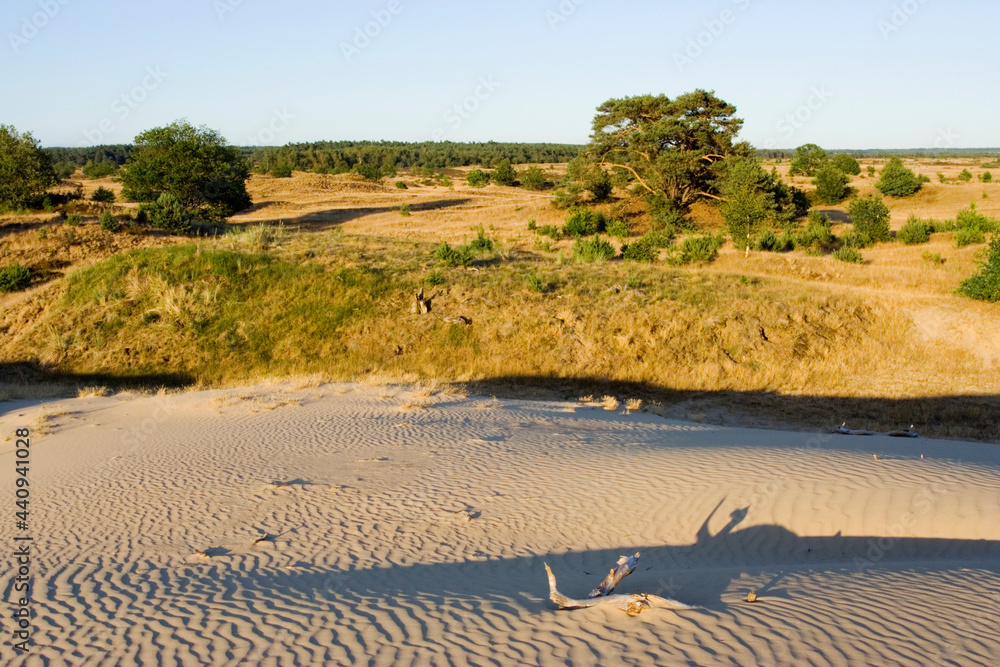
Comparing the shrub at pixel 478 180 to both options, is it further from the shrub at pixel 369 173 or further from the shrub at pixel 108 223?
the shrub at pixel 108 223

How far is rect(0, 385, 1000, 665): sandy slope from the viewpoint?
14.4 feet

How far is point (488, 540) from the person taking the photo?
6.84 m

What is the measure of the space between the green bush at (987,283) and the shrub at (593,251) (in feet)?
36.0

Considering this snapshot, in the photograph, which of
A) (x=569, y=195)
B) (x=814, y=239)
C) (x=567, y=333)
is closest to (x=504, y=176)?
(x=569, y=195)

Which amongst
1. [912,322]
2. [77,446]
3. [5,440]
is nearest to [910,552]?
[77,446]

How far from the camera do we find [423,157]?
331 feet

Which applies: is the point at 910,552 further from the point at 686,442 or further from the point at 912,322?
the point at 912,322

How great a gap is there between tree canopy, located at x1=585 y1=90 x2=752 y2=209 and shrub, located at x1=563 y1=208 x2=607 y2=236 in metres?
4.75

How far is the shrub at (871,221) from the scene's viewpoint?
31156 mm

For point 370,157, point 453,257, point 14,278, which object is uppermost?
point 370,157

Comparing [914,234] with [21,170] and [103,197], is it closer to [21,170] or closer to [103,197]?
[21,170]

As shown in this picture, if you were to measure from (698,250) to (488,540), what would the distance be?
2200 centimetres

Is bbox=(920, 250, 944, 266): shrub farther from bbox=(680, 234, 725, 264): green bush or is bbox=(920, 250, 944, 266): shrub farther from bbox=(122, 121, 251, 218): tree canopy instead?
bbox=(122, 121, 251, 218): tree canopy

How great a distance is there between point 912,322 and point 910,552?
1447cm
